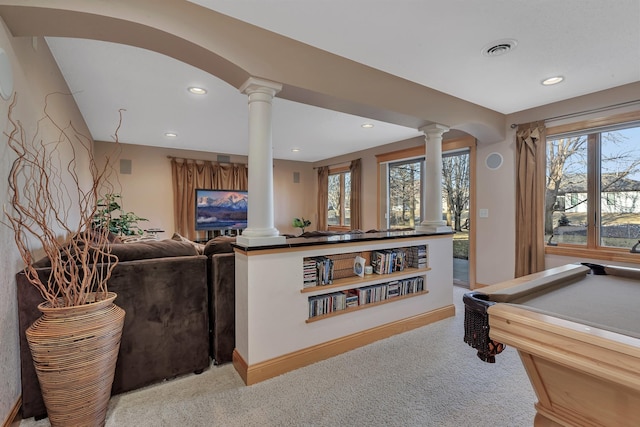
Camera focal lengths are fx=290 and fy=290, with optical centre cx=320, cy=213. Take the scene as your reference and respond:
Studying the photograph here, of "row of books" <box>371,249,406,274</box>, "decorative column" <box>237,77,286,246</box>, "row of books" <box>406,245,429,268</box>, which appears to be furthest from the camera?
"row of books" <box>406,245,429,268</box>

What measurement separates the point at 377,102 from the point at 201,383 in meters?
2.52

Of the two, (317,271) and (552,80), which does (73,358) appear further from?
(552,80)

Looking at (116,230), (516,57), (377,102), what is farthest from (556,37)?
(116,230)

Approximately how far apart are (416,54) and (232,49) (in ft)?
4.59

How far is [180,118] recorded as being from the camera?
150 inches

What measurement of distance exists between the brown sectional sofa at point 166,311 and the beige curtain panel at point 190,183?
4.00 metres

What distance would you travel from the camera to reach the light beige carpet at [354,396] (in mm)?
1584

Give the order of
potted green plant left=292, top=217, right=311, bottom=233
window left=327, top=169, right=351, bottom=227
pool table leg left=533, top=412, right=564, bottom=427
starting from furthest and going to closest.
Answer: potted green plant left=292, top=217, right=311, bottom=233 → window left=327, top=169, right=351, bottom=227 → pool table leg left=533, top=412, right=564, bottom=427

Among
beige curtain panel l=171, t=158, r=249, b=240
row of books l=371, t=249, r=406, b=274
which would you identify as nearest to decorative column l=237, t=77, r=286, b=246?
row of books l=371, t=249, r=406, b=274

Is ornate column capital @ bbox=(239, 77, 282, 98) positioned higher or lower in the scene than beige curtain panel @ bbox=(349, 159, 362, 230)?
higher

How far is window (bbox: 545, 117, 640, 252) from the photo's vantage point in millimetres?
2887

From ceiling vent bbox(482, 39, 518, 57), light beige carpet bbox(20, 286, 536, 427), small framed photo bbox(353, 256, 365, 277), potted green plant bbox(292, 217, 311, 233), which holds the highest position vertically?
ceiling vent bbox(482, 39, 518, 57)

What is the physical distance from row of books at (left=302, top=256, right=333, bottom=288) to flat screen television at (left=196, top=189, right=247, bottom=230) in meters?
4.31

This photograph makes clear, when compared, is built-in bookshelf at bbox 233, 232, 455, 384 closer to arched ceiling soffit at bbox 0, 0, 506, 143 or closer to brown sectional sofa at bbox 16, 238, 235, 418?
brown sectional sofa at bbox 16, 238, 235, 418
